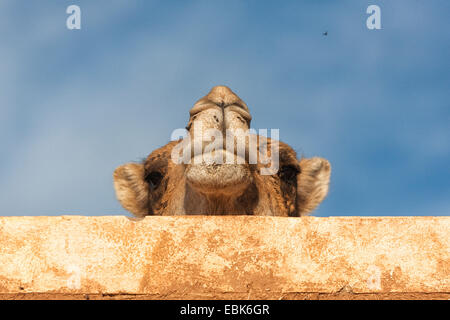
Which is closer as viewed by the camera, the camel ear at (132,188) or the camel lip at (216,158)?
the camel lip at (216,158)

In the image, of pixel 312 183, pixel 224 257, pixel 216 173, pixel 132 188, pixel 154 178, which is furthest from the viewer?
pixel 312 183

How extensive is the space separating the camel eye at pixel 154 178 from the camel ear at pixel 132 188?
0.57ft

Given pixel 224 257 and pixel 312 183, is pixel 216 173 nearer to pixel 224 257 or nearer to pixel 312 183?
pixel 224 257

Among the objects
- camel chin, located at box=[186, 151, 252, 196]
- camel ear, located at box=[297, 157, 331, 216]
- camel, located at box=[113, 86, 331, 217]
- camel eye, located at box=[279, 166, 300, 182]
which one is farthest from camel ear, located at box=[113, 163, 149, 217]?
camel chin, located at box=[186, 151, 252, 196]

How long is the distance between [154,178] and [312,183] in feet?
6.68

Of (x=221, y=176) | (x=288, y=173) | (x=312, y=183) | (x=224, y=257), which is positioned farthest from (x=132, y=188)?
(x=224, y=257)

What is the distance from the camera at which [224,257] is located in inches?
177

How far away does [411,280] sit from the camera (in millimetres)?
4441

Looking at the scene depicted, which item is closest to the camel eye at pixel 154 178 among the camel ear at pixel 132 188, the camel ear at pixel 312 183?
the camel ear at pixel 132 188

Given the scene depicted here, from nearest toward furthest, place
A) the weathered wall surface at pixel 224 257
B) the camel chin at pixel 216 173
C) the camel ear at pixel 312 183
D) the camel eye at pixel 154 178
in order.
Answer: the weathered wall surface at pixel 224 257 < the camel chin at pixel 216 173 < the camel eye at pixel 154 178 < the camel ear at pixel 312 183

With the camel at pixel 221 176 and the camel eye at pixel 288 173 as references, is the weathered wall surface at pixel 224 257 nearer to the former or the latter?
the camel at pixel 221 176

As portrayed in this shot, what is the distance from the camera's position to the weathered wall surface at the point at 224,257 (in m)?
4.38

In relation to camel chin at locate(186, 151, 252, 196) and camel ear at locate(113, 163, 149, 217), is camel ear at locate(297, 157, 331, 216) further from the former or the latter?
camel chin at locate(186, 151, 252, 196)

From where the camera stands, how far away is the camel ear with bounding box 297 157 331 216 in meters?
8.05
